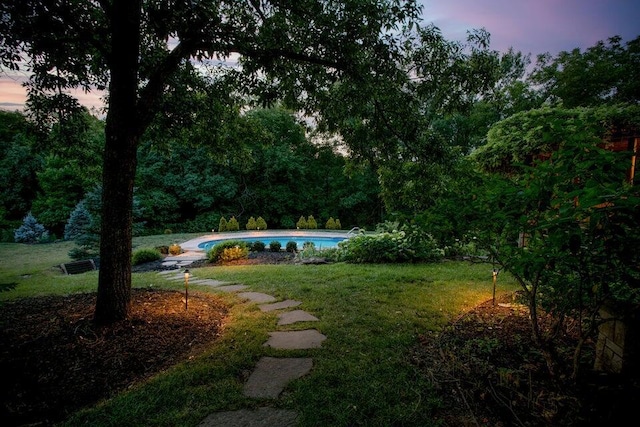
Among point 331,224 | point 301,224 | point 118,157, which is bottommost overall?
point 331,224

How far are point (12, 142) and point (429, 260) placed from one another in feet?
97.1

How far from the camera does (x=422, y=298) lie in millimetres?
4781

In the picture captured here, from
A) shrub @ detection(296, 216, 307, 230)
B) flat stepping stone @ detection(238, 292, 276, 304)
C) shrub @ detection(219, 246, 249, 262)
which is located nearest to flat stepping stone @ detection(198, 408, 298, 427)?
flat stepping stone @ detection(238, 292, 276, 304)

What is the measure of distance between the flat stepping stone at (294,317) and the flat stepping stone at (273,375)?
1.02 metres

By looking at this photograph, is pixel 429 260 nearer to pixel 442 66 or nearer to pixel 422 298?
pixel 422 298

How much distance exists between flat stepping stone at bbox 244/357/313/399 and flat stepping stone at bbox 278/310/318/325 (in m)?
1.02

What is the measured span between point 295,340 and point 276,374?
0.70 m

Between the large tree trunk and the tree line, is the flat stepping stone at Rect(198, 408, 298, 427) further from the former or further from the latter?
the tree line

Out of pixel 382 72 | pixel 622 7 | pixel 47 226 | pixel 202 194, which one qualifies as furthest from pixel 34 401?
pixel 47 226

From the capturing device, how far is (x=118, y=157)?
3508 mm

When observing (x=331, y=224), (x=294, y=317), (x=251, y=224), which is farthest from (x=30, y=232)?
(x=294, y=317)

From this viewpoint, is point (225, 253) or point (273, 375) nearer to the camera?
point (273, 375)

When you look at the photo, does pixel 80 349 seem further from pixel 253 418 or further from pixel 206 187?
pixel 206 187

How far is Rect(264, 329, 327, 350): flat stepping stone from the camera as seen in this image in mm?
3155
